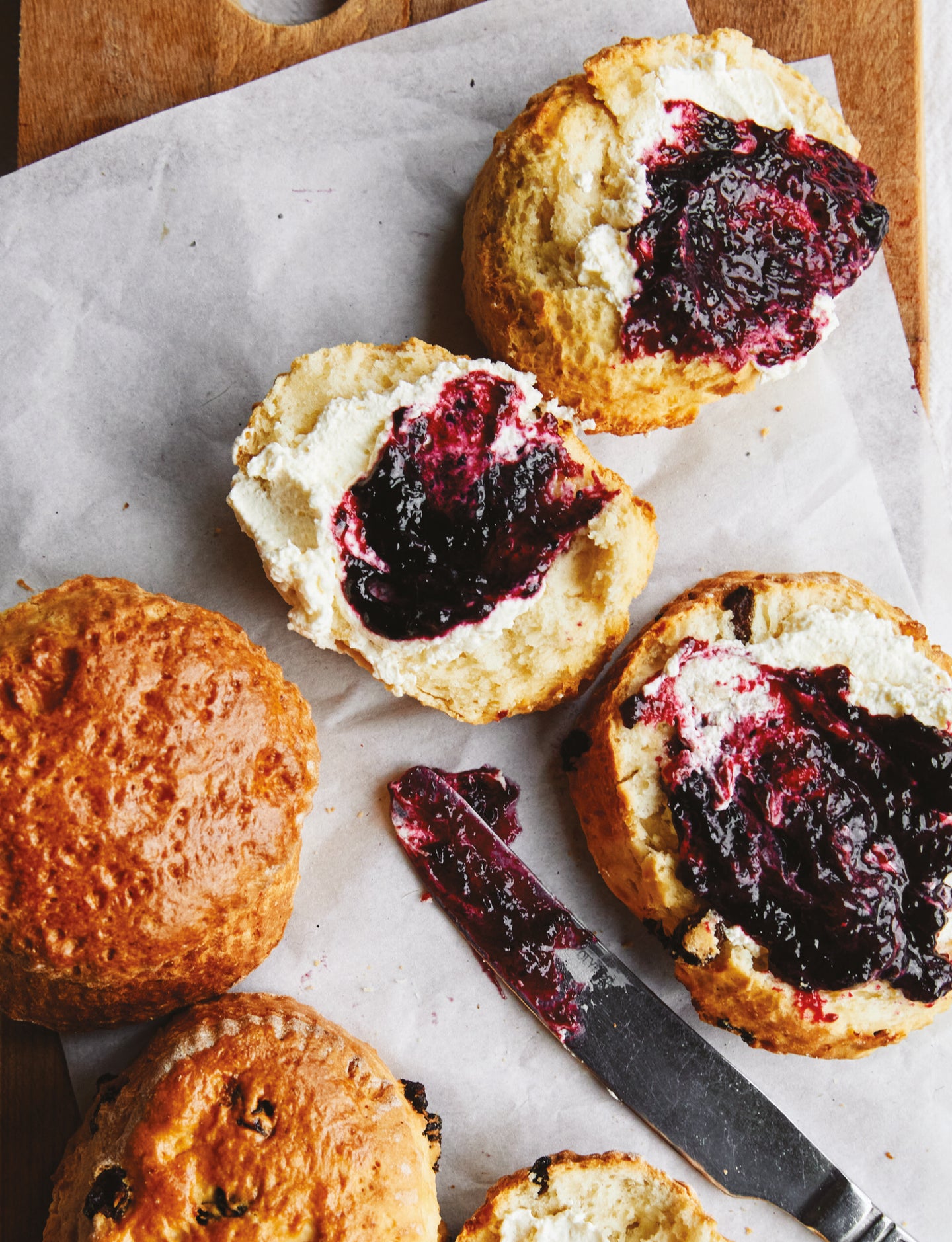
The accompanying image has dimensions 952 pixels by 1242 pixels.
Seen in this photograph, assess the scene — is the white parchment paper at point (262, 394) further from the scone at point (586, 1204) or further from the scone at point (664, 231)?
the scone at point (664, 231)

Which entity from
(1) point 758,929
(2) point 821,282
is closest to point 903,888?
(1) point 758,929

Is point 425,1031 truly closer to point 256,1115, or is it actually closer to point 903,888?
point 256,1115

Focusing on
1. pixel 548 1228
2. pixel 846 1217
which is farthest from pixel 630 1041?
pixel 846 1217

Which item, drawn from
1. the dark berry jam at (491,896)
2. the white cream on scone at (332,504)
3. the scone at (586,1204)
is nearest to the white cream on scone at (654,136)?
the white cream on scone at (332,504)

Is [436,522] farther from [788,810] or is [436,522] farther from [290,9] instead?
[290,9]

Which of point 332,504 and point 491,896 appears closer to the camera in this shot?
point 332,504

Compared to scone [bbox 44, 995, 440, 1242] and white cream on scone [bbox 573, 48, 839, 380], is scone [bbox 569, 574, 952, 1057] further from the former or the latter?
scone [bbox 44, 995, 440, 1242]

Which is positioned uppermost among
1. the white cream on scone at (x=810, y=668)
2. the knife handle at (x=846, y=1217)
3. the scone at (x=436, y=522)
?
the scone at (x=436, y=522)
